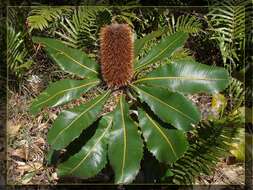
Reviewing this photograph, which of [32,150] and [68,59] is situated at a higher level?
[68,59]

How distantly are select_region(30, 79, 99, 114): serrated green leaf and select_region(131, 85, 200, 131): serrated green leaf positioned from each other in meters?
0.44

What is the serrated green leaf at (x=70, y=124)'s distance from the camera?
2.94m

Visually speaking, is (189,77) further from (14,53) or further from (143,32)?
(14,53)

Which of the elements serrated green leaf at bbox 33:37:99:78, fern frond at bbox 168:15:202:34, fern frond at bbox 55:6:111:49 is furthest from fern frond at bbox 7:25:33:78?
fern frond at bbox 168:15:202:34

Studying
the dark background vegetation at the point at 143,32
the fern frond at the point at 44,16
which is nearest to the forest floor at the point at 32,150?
the dark background vegetation at the point at 143,32

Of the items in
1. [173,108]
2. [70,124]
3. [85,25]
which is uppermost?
[85,25]

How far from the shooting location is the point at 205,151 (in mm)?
3328

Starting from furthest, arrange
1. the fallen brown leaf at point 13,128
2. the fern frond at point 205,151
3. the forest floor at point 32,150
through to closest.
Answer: the fallen brown leaf at point 13,128 → the forest floor at point 32,150 → the fern frond at point 205,151

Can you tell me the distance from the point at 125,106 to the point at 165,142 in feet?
1.26

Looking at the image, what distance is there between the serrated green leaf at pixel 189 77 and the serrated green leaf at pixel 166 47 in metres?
0.12

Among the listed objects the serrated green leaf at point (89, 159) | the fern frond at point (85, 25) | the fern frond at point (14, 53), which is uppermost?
the fern frond at point (85, 25)

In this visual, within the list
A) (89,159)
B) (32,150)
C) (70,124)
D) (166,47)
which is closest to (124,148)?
(89,159)

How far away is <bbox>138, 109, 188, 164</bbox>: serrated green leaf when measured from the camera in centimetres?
296

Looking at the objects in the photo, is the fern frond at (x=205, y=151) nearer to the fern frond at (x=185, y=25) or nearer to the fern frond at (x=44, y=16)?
the fern frond at (x=185, y=25)
